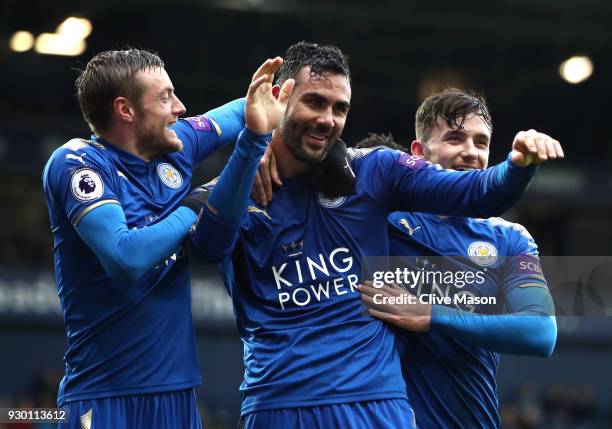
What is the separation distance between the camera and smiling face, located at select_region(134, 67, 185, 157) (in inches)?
161

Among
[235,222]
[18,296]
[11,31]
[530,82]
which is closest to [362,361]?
[235,222]

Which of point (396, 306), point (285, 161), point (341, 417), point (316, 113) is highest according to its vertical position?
point (316, 113)

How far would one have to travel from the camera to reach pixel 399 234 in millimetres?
4504

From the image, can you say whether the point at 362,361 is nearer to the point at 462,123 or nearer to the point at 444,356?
the point at 444,356

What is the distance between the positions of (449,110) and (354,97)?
1643 centimetres

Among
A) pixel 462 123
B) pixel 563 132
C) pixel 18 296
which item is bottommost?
pixel 462 123

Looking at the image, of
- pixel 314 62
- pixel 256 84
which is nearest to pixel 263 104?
pixel 256 84

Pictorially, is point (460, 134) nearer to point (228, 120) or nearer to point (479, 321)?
point (479, 321)

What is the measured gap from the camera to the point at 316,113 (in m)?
4.01

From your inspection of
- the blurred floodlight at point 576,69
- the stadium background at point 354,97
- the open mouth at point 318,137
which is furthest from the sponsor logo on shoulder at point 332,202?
the blurred floodlight at point 576,69

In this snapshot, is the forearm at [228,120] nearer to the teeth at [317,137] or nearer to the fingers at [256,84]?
the teeth at [317,137]

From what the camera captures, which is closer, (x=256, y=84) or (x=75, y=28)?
(x=256, y=84)

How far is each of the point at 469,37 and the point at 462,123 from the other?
14813 mm

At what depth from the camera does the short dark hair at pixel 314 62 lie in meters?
4.06
